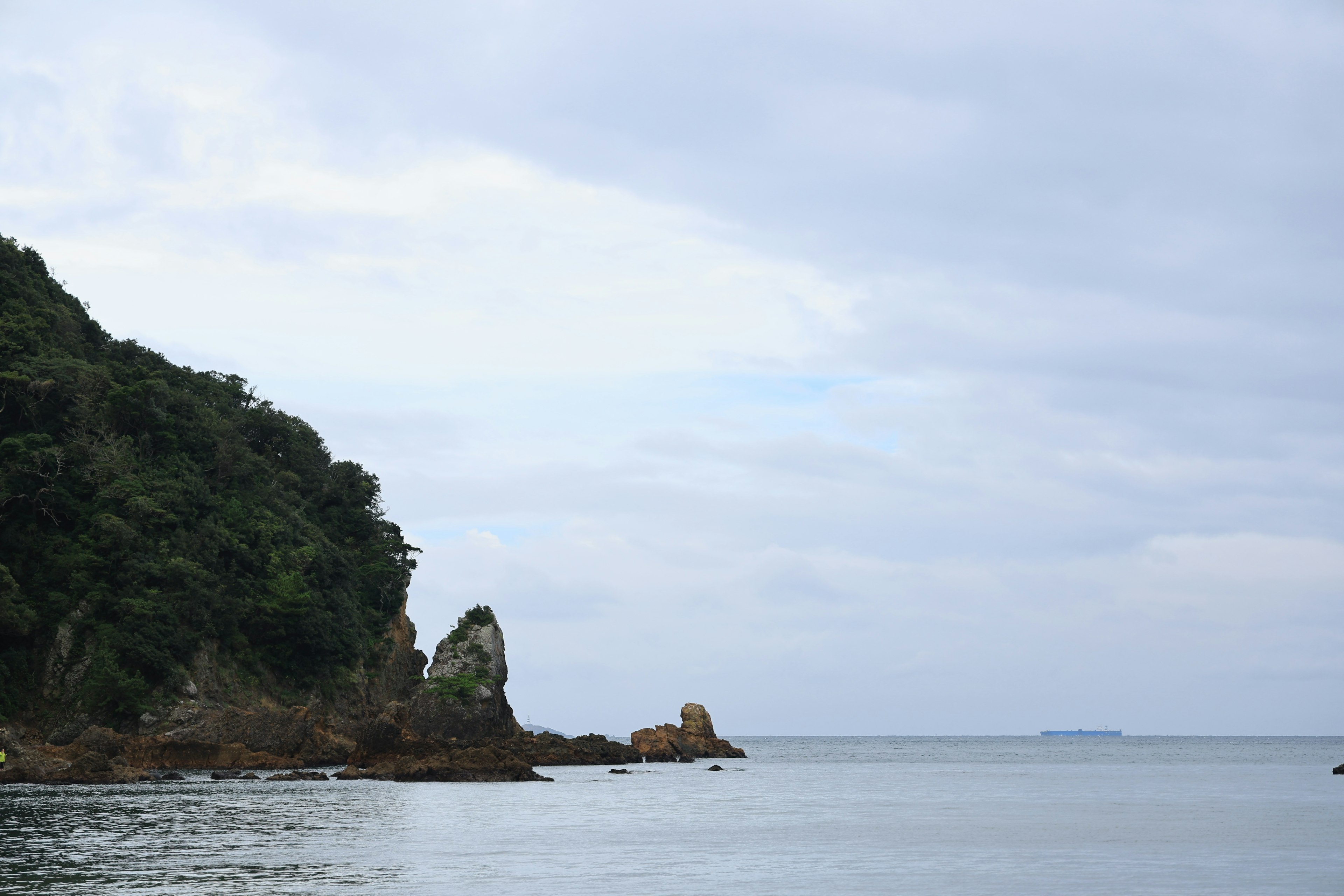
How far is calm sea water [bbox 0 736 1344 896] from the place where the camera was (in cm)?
2445

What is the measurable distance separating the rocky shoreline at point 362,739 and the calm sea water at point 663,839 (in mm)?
3073

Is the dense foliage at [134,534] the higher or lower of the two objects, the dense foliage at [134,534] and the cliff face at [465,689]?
the higher

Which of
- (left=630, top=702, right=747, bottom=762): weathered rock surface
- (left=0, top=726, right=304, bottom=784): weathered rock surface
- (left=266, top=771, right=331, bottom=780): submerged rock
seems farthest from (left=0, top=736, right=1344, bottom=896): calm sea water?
(left=630, top=702, right=747, bottom=762): weathered rock surface

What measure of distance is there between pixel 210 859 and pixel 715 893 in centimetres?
1187

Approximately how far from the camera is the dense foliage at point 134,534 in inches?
2504

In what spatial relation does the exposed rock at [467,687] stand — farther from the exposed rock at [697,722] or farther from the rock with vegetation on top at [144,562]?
the exposed rock at [697,722]

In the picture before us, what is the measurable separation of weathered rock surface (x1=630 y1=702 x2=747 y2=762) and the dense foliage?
25.1 meters

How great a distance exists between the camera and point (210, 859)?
2616cm

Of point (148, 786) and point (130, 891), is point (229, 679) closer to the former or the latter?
point (148, 786)

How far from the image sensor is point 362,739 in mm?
64562

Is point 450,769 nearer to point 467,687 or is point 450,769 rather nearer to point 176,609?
point 467,687

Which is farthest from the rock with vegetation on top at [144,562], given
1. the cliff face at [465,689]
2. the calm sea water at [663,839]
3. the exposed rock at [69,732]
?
the calm sea water at [663,839]

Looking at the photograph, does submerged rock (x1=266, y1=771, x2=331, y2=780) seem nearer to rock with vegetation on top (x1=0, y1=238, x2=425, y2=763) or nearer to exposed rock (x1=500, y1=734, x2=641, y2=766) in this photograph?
rock with vegetation on top (x1=0, y1=238, x2=425, y2=763)

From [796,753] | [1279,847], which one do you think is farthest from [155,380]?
[796,753]
